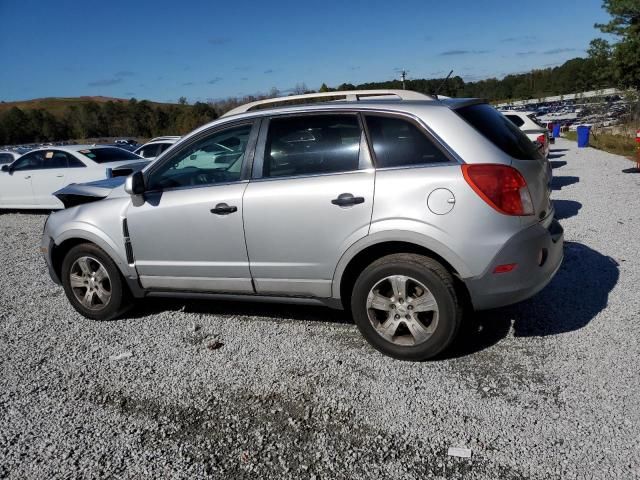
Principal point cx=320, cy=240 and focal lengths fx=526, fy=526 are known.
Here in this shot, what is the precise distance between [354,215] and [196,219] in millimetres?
1325

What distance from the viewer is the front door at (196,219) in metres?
4.09

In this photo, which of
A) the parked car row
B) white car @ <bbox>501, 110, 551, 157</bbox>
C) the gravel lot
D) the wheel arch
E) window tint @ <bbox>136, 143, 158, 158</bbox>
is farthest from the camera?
window tint @ <bbox>136, 143, 158, 158</bbox>

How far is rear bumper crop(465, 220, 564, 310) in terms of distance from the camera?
3363 mm

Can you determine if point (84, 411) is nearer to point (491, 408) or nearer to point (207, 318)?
point (207, 318)

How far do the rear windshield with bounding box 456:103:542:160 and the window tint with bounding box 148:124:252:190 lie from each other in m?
1.71

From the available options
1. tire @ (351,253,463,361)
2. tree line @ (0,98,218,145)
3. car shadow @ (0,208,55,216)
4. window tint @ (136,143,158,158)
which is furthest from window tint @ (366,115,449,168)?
tree line @ (0,98,218,145)

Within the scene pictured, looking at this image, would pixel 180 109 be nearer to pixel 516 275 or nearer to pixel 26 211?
pixel 26 211

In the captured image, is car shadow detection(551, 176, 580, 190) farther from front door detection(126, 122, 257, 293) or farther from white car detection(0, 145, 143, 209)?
white car detection(0, 145, 143, 209)

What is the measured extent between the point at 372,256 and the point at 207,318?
187 cm

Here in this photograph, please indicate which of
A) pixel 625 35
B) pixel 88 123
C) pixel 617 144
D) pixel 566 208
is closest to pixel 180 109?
pixel 88 123

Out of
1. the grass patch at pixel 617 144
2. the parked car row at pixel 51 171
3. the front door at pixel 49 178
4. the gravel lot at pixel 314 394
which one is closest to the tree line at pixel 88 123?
the grass patch at pixel 617 144

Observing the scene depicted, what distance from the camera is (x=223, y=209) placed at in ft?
13.2

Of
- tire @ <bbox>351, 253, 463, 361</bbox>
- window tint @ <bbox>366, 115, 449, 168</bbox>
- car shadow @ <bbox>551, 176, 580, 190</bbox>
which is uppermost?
window tint @ <bbox>366, 115, 449, 168</bbox>

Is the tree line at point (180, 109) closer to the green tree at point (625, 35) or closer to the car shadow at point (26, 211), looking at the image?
the green tree at point (625, 35)
